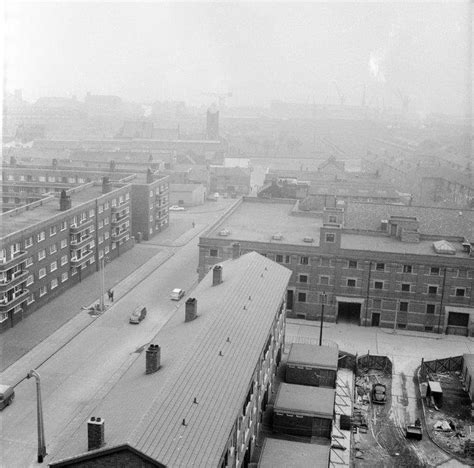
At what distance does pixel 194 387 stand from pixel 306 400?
12.6m

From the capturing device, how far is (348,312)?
60125 mm

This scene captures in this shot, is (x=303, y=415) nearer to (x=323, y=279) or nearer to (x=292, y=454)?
(x=292, y=454)

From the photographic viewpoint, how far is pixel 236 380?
30.8 m

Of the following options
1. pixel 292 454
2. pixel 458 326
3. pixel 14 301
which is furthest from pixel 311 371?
pixel 14 301

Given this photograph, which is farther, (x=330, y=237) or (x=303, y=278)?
(x=303, y=278)

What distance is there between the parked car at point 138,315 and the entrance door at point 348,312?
18.3 m

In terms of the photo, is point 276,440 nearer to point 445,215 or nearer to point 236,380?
point 236,380

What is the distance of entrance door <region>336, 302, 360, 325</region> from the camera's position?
195ft

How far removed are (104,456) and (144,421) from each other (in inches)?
83.1

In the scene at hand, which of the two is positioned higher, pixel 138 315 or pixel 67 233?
pixel 67 233

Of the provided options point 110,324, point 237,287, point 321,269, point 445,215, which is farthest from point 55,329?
point 445,215

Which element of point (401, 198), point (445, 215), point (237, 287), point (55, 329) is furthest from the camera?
point (401, 198)

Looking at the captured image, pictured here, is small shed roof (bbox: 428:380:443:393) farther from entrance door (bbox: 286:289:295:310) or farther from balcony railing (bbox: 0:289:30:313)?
balcony railing (bbox: 0:289:30:313)

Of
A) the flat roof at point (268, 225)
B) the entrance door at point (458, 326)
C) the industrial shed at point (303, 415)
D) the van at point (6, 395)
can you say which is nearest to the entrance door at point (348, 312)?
the flat roof at point (268, 225)
